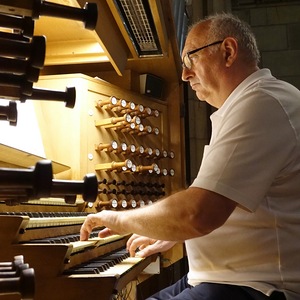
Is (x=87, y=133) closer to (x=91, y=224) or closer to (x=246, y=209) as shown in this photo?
(x=91, y=224)

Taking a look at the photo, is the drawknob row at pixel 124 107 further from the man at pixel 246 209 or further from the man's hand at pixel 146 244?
the man at pixel 246 209

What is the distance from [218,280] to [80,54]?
233 centimetres

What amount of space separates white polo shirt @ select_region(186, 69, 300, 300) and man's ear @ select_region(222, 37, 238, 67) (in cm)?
32

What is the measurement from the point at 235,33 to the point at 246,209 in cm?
88

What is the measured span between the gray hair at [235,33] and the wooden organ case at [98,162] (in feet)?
2.46

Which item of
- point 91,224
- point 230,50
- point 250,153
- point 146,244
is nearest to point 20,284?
point 250,153

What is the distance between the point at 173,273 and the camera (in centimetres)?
476

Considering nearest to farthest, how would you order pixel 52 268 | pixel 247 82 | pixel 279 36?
1. pixel 52 268
2. pixel 247 82
3. pixel 279 36

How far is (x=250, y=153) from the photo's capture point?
1324 mm

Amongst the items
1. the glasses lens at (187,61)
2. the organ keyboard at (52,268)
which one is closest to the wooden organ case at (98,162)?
the organ keyboard at (52,268)

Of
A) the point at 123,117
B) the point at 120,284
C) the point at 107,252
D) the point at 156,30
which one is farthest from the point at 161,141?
the point at 120,284

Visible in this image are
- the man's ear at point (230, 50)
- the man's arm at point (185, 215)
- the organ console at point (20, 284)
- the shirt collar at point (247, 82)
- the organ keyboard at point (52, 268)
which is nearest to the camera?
the organ console at point (20, 284)

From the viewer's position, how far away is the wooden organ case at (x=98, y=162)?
4.79ft

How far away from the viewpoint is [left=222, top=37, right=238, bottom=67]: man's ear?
1.83 m
